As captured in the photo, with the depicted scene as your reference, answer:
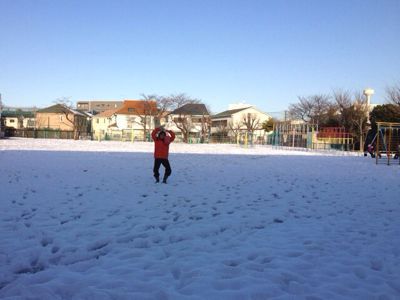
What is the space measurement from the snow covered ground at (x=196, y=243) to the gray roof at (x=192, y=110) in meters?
56.4

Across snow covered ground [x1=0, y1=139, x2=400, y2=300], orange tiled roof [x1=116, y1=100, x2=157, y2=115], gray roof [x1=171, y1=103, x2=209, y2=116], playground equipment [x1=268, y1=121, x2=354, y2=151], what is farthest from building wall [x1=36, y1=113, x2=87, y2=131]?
snow covered ground [x1=0, y1=139, x2=400, y2=300]

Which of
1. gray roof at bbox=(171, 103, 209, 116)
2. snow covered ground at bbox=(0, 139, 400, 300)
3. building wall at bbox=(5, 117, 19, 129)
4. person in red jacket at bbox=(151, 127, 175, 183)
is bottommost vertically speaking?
snow covered ground at bbox=(0, 139, 400, 300)

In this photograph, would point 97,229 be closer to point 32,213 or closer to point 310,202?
point 32,213

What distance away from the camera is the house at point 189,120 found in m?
59.5

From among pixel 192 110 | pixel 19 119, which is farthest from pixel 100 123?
pixel 192 110

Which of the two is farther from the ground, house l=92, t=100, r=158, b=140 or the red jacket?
house l=92, t=100, r=158, b=140

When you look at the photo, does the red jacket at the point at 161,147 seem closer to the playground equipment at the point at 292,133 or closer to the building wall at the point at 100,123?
the playground equipment at the point at 292,133

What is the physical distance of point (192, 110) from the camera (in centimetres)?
6794

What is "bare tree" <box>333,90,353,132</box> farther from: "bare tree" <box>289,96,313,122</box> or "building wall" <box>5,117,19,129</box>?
"building wall" <box>5,117,19,129</box>

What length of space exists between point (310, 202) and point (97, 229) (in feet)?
13.6

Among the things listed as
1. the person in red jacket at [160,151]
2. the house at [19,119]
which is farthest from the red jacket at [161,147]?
the house at [19,119]

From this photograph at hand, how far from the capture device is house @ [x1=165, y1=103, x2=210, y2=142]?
59.5 metres

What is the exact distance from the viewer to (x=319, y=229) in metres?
5.07

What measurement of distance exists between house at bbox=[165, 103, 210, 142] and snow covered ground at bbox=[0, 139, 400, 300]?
50.0 m
